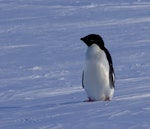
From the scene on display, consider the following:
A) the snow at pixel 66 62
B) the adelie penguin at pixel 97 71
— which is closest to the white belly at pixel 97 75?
the adelie penguin at pixel 97 71

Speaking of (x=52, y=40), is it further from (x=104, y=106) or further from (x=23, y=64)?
(x=104, y=106)

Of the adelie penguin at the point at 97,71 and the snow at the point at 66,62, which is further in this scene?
the adelie penguin at the point at 97,71

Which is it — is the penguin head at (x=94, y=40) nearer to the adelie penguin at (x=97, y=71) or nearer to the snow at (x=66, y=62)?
the adelie penguin at (x=97, y=71)

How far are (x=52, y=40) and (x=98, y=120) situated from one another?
8219mm

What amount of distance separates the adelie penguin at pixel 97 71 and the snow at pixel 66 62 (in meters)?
0.12

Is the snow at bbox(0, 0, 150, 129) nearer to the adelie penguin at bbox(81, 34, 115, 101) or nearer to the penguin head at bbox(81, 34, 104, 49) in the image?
the adelie penguin at bbox(81, 34, 115, 101)

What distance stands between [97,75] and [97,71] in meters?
0.04

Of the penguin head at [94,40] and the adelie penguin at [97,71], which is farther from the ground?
the penguin head at [94,40]

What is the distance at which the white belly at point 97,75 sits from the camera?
4945 millimetres

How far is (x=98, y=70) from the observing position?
4988 mm

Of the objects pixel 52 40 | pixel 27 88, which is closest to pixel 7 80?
pixel 27 88

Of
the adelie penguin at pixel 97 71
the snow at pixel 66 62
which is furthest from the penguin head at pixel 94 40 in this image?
the snow at pixel 66 62

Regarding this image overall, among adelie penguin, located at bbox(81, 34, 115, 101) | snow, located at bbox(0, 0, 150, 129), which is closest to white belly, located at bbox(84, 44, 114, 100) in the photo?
adelie penguin, located at bbox(81, 34, 115, 101)

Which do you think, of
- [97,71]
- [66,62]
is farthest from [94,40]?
[66,62]
